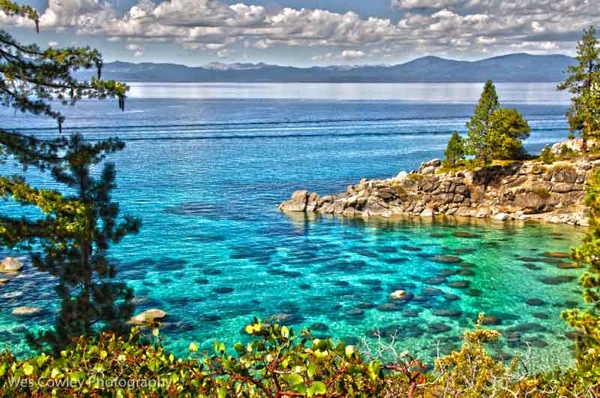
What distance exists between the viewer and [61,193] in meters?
21.9

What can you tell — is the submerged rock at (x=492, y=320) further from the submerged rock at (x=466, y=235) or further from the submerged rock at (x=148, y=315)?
the submerged rock at (x=466, y=235)

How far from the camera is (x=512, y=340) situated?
3953 cm

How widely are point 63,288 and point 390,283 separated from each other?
33.8 m

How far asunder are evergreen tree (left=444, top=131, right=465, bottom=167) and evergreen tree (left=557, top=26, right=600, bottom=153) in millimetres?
16296

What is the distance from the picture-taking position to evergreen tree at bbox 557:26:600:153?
80938 millimetres

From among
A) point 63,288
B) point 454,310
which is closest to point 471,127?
point 454,310

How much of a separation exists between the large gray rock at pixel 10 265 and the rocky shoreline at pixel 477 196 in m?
38.4

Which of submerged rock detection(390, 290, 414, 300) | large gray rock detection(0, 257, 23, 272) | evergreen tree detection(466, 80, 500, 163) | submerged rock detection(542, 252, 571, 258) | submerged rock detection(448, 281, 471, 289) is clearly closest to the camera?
submerged rock detection(390, 290, 414, 300)

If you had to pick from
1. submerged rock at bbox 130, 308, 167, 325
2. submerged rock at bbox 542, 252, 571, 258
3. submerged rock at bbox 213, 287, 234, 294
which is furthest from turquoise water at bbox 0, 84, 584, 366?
submerged rock at bbox 542, 252, 571, 258

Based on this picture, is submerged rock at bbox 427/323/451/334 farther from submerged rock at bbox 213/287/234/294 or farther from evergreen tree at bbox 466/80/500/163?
evergreen tree at bbox 466/80/500/163

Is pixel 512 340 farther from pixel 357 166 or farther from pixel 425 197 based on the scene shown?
pixel 357 166

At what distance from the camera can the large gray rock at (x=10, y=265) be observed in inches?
2174

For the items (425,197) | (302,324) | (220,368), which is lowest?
(302,324)

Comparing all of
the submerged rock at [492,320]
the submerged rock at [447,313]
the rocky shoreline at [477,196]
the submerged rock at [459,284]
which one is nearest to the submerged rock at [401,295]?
Result: the submerged rock at [447,313]
